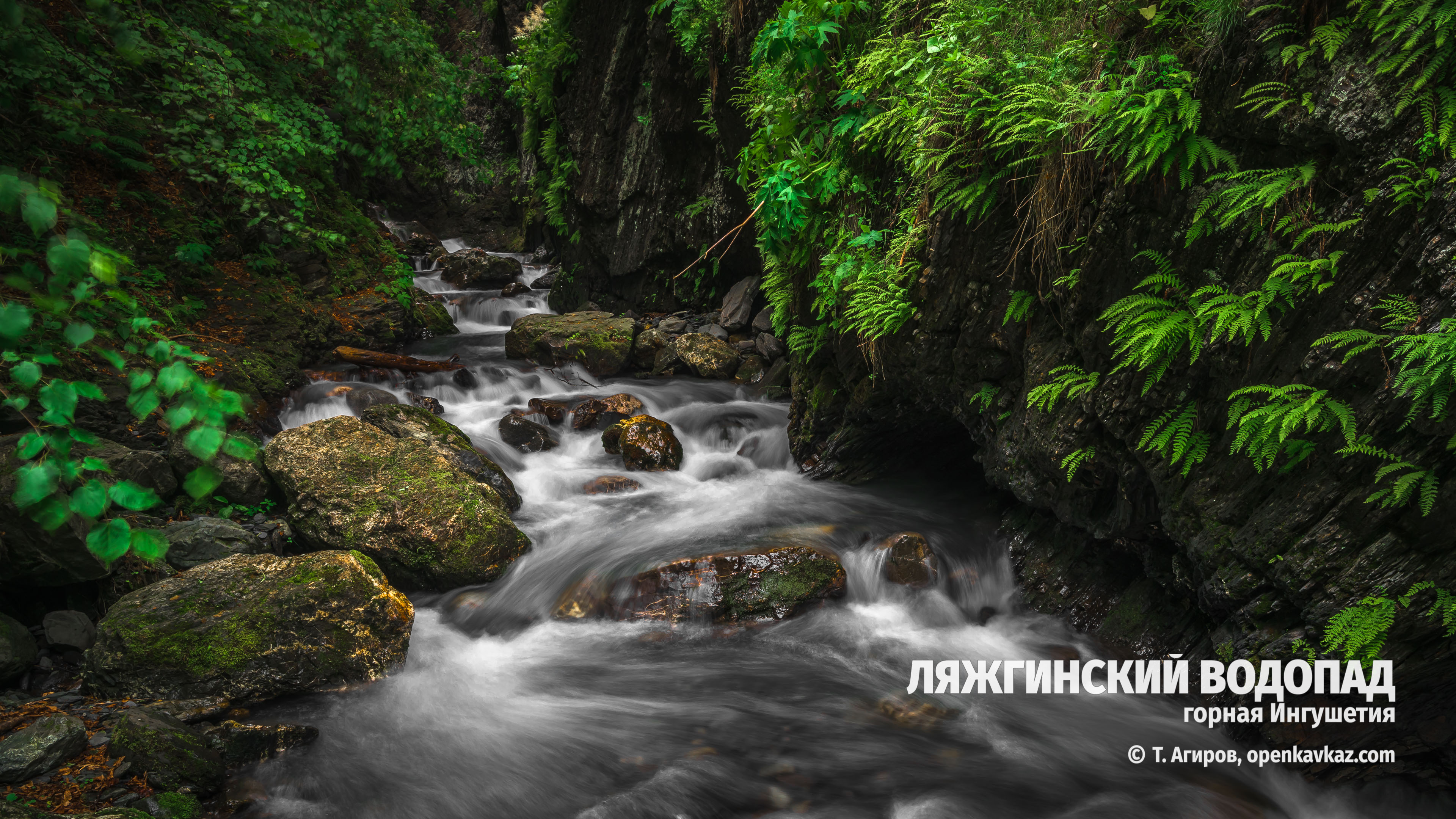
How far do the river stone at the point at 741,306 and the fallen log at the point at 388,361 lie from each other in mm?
4643

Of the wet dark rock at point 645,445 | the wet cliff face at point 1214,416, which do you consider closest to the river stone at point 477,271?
the wet dark rock at point 645,445

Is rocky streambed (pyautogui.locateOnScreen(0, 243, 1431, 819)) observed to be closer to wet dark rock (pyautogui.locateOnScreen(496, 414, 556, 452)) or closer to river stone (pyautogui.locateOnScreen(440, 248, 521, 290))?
wet dark rock (pyautogui.locateOnScreen(496, 414, 556, 452))

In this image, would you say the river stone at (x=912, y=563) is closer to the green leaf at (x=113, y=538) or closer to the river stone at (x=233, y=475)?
the green leaf at (x=113, y=538)

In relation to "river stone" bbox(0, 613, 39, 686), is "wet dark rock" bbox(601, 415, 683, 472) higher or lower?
higher

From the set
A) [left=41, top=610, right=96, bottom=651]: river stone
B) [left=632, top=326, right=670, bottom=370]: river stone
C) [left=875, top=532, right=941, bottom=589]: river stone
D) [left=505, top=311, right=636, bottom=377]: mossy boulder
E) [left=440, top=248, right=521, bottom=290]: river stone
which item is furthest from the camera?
[left=440, top=248, right=521, bottom=290]: river stone

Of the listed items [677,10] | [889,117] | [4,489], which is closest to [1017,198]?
[889,117]

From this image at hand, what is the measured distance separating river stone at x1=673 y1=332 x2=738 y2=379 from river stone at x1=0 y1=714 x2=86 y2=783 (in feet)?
29.1

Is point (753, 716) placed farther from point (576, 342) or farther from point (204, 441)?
point (576, 342)

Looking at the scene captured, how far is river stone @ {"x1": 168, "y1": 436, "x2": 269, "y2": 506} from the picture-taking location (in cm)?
671

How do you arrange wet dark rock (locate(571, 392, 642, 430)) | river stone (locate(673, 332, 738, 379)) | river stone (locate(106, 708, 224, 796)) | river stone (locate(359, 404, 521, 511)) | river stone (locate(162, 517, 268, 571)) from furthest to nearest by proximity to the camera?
river stone (locate(673, 332, 738, 379)) < wet dark rock (locate(571, 392, 642, 430)) < river stone (locate(359, 404, 521, 511)) < river stone (locate(162, 517, 268, 571)) < river stone (locate(106, 708, 224, 796))

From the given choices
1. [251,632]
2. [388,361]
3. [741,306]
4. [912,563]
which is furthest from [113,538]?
Answer: [741,306]

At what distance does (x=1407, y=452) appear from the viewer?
3023mm

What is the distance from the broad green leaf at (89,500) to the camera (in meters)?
1.48

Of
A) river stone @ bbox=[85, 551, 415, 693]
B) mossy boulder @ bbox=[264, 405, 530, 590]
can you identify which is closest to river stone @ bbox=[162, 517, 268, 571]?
mossy boulder @ bbox=[264, 405, 530, 590]
